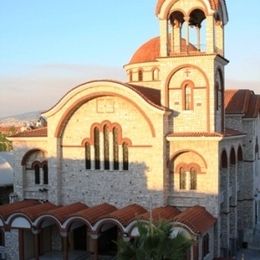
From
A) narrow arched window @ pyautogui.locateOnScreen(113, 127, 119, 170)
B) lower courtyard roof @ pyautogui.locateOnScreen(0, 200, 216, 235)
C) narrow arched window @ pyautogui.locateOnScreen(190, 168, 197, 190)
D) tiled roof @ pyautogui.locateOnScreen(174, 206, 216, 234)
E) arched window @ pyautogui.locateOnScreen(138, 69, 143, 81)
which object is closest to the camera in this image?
tiled roof @ pyautogui.locateOnScreen(174, 206, 216, 234)

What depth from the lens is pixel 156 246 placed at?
13844 mm

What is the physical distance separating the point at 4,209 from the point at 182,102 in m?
10.2

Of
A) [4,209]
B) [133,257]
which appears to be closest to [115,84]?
[4,209]

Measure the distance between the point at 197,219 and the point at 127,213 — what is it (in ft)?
10.4

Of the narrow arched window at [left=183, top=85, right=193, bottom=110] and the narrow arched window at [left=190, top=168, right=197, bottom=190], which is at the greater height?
the narrow arched window at [left=183, top=85, right=193, bottom=110]

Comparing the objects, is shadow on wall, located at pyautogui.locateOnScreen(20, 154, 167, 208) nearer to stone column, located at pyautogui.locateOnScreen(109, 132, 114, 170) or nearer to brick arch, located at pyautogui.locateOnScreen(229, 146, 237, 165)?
stone column, located at pyautogui.locateOnScreen(109, 132, 114, 170)

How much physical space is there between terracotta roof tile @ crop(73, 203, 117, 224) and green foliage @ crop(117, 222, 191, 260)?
680 centimetres

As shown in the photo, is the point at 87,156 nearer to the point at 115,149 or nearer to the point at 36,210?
the point at 115,149

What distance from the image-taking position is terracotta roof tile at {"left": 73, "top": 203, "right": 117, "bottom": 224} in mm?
21031

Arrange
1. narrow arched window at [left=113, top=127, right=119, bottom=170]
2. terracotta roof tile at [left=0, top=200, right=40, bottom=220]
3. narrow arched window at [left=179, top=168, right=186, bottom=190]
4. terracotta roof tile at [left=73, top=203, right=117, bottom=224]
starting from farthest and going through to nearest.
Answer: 1. narrow arched window at [left=113, top=127, right=119, bottom=170]
2. narrow arched window at [left=179, top=168, right=186, bottom=190]
3. terracotta roof tile at [left=0, top=200, right=40, bottom=220]
4. terracotta roof tile at [left=73, top=203, right=117, bottom=224]

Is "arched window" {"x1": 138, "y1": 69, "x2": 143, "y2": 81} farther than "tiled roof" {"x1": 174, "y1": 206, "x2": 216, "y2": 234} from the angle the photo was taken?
Yes

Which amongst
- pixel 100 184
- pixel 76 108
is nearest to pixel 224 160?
pixel 100 184

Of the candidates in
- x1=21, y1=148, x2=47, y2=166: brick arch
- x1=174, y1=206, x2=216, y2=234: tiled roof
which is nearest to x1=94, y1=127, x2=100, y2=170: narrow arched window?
x1=21, y1=148, x2=47, y2=166: brick arch

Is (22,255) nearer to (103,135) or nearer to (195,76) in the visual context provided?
(103,135)
